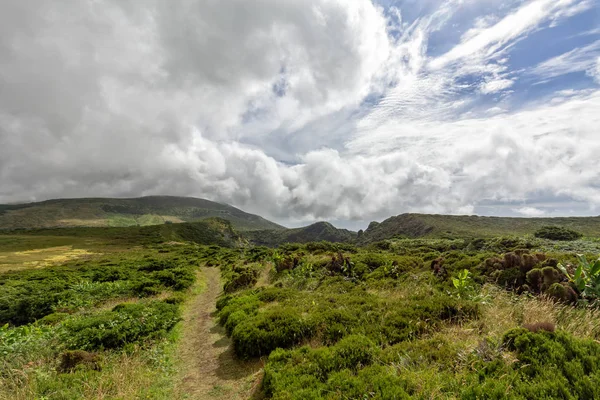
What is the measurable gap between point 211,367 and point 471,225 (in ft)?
469

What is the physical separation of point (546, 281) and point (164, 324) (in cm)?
1711

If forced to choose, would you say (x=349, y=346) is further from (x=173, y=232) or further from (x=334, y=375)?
(x=173, y=232)

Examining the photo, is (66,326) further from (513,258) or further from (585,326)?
(513,258)

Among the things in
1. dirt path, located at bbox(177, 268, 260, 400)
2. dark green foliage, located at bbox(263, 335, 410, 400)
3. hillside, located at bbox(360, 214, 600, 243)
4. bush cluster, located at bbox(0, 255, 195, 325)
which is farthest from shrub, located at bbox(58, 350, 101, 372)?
hillside, located at bbox(360, 214, 600, 243)

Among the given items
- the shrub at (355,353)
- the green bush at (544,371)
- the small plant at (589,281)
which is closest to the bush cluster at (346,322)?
the shrub at (355,353)

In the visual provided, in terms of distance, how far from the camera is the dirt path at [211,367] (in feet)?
26.7

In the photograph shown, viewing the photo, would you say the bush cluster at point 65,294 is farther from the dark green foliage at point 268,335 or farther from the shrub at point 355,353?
the shrub at point 355,353

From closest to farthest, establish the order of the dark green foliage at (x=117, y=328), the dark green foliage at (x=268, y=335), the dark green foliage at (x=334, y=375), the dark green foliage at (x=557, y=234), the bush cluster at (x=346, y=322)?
1. the dark green foliage at (x=334, y=375)
2. the bush cluster at (x=346, y=322)
3. the dark green foliage at (x=268, y=335)
4. the dark green foliage at (x=117, y=328)
5. the dark green foliage at (x=557, y=234)

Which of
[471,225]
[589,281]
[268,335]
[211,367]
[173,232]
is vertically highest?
[471,225]

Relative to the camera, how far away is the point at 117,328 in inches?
447

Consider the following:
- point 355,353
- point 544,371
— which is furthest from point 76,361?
point 544,371

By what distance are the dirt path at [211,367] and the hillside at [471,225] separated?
336 ft

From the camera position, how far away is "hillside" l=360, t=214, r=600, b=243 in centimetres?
10381

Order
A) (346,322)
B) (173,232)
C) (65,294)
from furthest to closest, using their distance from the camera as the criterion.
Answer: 1. (173,232)
2. (65,294)
3. (346,322)
